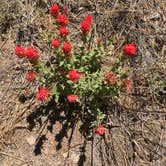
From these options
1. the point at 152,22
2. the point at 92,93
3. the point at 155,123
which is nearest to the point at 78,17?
the point at 152,22

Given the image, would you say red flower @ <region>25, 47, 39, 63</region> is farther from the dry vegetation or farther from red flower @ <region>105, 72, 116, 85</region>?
red flower @ <region>105, 72, 116, 85</region>

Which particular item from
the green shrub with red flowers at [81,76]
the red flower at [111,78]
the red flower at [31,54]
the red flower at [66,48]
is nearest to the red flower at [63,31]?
the green shrub with red flowers at [81,76]

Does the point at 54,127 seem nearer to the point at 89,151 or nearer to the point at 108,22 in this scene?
the point at 89,151

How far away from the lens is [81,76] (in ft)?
9.20

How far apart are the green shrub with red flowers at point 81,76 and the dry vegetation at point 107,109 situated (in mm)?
179

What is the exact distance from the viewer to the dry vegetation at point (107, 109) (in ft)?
10.1

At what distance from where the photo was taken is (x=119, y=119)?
3.12m

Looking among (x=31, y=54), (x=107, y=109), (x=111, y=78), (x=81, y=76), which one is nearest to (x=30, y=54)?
(x=31, y=54)

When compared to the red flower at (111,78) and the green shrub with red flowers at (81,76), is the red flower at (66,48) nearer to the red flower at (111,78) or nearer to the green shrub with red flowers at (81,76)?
the green shrub with red flowers at (81,76)

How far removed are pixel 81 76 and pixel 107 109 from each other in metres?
0.48

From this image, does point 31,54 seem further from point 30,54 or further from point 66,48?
point 66,48

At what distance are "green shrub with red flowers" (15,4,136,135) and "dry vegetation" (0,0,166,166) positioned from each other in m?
0.18


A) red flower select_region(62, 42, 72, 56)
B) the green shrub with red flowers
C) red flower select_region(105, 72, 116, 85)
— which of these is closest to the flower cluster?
the green shrub with red flowers

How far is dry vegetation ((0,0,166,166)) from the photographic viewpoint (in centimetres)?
308
